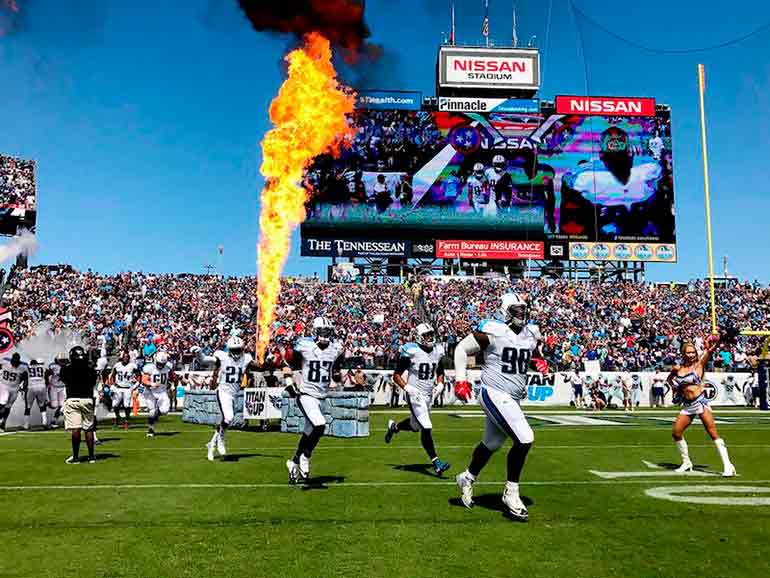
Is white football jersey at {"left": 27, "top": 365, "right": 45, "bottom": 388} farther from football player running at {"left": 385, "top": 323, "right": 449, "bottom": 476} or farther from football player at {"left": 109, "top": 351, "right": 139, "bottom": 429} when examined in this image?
football player running at {"left": 385, "top": 323, "right": 449, "bottom": 476}

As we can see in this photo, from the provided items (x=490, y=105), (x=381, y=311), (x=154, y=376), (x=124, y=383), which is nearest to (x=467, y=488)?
(x=154, y=376)

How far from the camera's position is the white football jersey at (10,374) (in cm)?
1762

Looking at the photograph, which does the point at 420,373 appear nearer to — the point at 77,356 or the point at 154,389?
the point at 77,356

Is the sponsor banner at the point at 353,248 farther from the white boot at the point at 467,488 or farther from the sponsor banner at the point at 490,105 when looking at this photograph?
the white boot at the point at 467,488

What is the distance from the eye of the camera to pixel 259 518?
6.98 metres

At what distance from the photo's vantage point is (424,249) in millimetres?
46156

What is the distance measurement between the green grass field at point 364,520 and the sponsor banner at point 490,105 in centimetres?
3759

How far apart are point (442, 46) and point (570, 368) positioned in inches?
1066

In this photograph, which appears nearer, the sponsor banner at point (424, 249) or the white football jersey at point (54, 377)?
the white football jersey at point (54, 377)

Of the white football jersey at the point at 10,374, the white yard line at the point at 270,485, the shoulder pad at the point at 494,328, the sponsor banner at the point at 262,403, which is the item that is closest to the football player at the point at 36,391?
the white football jersey at the point at 10,374

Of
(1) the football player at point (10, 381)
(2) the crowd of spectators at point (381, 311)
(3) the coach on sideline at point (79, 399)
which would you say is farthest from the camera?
(2) the crowd of spectators at point (381, 311)

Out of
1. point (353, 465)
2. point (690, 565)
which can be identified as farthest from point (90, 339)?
point (690, 565)

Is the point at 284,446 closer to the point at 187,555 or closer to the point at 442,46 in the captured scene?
the point at 187,555

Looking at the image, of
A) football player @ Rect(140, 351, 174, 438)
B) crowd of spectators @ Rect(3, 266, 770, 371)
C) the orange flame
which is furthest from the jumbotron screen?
football player @ Rect(140, 351, 174, 438)
